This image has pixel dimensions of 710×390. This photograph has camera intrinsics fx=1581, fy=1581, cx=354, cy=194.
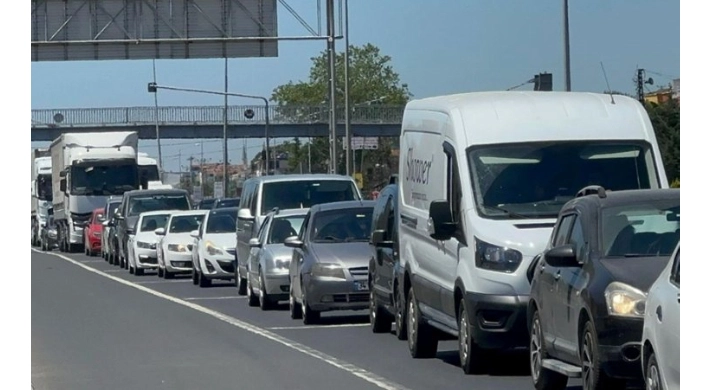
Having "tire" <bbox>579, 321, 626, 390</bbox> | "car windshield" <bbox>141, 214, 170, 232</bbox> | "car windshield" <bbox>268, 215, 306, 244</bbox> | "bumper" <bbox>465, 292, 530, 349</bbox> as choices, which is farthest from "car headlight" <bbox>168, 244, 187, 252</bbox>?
"tire" <bbox>579, 321, 626, 390</bbox>

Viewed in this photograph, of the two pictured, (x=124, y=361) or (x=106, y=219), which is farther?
(x=106, y=219)

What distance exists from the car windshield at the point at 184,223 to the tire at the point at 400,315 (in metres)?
20.0

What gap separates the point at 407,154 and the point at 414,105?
1.82 feet

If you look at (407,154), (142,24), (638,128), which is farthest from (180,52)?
(638,128)

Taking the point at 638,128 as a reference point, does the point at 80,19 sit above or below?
above

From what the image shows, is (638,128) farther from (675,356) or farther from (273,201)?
(273,201)

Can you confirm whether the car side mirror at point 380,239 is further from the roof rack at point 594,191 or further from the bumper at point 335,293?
the roof rack at point 594,191

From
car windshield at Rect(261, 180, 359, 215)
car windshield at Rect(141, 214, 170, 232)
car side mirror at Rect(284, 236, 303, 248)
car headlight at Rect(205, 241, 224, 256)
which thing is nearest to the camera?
car side mirror at Rect(284, 236, 303, 248)

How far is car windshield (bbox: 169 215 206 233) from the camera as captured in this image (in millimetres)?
38000

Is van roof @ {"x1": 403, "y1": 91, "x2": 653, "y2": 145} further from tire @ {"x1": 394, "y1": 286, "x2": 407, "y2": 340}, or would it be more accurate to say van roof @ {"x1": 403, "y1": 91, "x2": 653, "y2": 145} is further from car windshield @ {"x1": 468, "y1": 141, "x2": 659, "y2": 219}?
tire @ {"x1": 394, "y1": 286, "x2": 407, "y2": 340}

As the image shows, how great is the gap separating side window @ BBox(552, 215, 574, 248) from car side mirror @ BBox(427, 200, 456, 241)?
1.77 meters

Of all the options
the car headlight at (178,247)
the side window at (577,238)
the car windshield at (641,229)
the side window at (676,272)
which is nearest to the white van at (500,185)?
the side window at (577,238)
